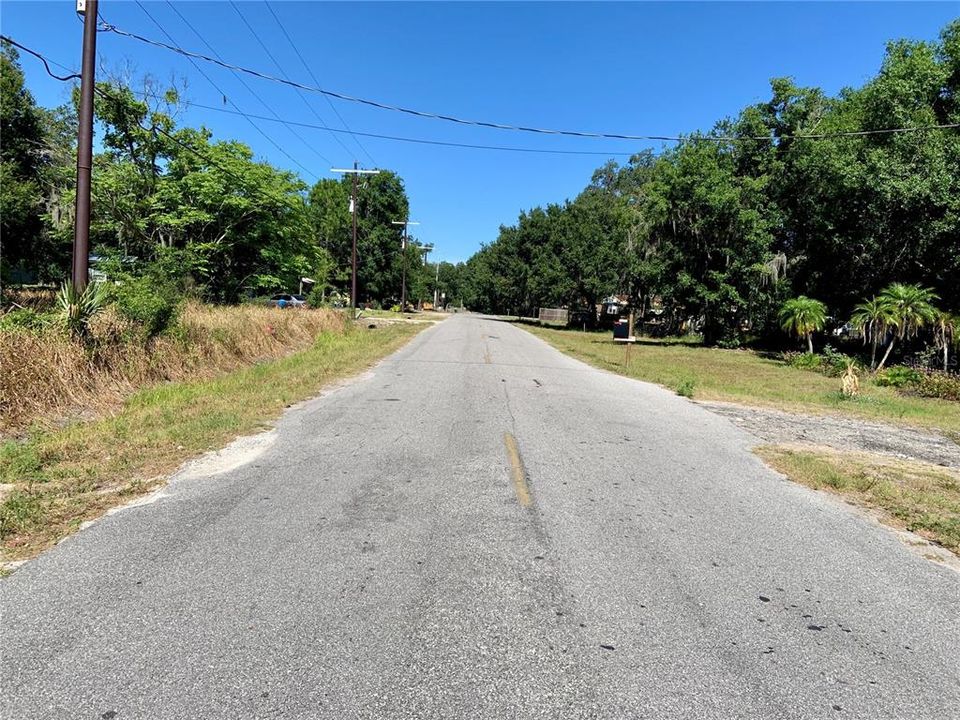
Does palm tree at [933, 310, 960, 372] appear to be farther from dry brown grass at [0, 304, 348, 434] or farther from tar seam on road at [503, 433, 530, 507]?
dry brown grass at [0, 304, 348, 434]

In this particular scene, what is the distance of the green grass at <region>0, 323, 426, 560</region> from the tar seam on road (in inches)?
133

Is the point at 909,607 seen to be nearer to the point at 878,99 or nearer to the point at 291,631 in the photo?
the point at 291,631

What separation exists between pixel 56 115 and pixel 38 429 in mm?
47417

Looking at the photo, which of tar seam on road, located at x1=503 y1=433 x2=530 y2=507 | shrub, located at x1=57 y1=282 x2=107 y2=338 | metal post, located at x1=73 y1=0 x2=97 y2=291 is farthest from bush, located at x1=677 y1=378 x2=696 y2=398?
metal post, located at x1=73 y1=0 x2=97 y2=291

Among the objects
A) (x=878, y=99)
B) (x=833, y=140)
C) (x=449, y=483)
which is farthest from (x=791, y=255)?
(x=449, y=483)

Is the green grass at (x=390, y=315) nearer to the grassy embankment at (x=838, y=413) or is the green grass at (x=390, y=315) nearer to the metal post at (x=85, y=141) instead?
the grassy embankment at (x=838, y=413)

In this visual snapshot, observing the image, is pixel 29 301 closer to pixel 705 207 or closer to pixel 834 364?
pixel 834 364

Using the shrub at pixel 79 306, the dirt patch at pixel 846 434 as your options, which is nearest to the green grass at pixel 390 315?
the shrub at pixel 79 306

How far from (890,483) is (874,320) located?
18558 mm

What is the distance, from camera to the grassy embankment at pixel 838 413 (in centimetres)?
594

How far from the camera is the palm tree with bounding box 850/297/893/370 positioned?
2152 centimetres

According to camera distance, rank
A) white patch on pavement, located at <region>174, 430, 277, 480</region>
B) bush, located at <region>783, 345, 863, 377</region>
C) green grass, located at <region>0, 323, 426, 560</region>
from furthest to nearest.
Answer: bush, located at <region>783, 345, 863, 377</region>
white patch on pavement, located at <region>174, 430, 277, 480</region>
green grass, located at <region>0, 323, 426, 560</region>

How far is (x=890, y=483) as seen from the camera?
6805 millimetres

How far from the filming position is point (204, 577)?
147 inches
